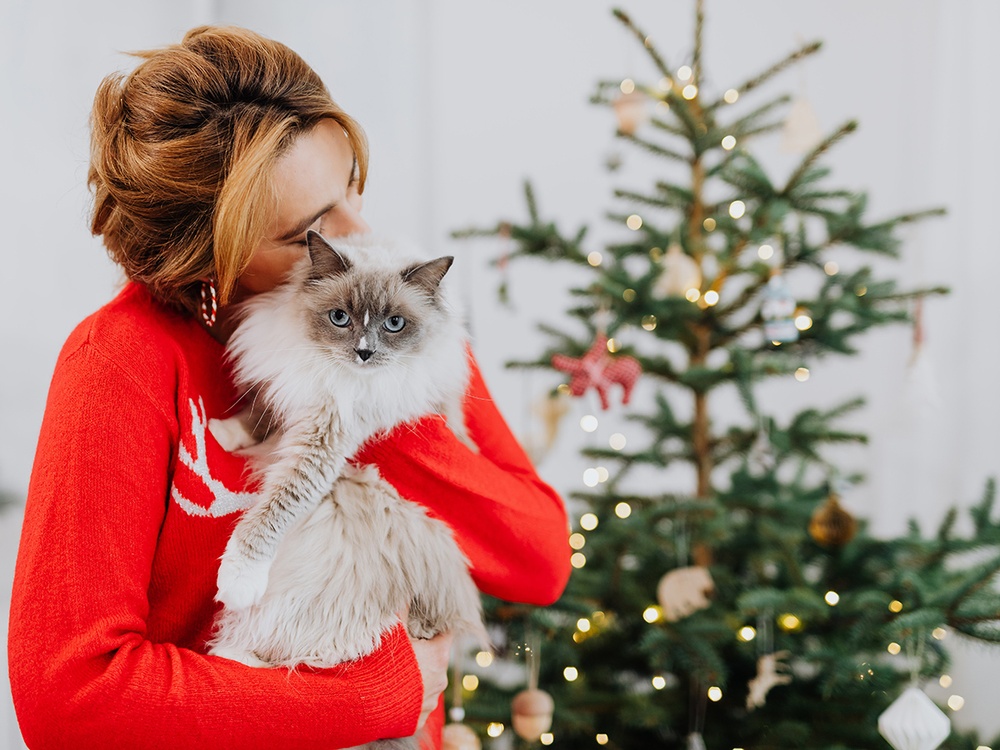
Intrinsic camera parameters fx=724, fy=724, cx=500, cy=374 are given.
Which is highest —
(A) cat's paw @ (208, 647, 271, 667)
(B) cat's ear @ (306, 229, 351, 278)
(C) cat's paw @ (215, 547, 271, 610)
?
(B) cat's ear @ (306, 229, 351, 278)

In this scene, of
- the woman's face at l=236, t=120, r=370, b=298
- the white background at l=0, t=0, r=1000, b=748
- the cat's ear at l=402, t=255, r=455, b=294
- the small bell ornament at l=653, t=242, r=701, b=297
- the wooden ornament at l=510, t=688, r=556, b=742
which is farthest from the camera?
the white background at l=0, t=0, r=1000, b=748

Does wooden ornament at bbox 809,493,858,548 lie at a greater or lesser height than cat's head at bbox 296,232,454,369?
lesser

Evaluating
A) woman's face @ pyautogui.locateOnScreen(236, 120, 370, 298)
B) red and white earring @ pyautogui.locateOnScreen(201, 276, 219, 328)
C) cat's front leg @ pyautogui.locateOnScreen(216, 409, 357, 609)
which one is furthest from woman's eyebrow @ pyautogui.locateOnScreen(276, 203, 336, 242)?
cat's front leg @ pyautogui.locateOnScreen(216, 409, 357, 609)

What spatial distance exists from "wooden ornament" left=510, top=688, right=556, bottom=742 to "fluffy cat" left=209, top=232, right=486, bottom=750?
2.00 feet

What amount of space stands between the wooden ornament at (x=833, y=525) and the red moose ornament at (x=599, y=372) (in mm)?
588

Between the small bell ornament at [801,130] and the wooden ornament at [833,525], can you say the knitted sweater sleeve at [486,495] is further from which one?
the small bell ornament at [801,130]

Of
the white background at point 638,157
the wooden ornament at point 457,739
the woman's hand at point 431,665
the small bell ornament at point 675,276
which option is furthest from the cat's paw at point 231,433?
the small bell ornament at point 675,276

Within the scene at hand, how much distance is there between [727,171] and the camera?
1794mm

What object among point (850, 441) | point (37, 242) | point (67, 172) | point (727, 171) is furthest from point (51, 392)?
point (850, 441)

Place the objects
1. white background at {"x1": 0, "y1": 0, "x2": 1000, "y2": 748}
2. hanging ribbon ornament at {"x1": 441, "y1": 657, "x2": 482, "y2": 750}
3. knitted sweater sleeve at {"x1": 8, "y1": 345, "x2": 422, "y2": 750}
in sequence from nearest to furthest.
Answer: knitted sweater sleeve at {"x1": 8, "y1": 345, "x2": 422, "y2": 750}, hanging ribbon ornament at {"x1": 441, "y1": 657, "x2": 482, "y2": 750}, white background at {"x1": 0, "y1": 0, "x2": 1000, "y2": 748}

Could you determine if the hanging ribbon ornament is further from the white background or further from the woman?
the white background

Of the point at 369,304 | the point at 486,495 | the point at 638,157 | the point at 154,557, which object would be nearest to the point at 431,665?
the point at 486,495

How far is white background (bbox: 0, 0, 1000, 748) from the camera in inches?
88.4

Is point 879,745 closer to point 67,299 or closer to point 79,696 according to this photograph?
point 79,696
